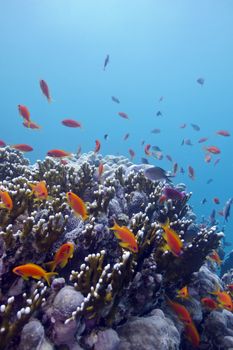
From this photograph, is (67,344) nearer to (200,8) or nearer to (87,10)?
(200,8)

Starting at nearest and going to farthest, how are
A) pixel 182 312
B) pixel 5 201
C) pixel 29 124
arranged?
pixel 5 201 < pixel 182 312 < pixel 29 124

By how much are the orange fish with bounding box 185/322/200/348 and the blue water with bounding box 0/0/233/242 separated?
1970 inches

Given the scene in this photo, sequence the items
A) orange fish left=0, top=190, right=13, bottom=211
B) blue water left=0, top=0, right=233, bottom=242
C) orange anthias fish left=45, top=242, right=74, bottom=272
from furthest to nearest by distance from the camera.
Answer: blue water left=0, top=0, right=233, bottom=242, orange fish left=0, top=190, right=13, bottom=211, orange anthias fish left=45, top=242, right=74, bottom=272

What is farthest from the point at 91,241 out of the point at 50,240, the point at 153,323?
the point at 153,323

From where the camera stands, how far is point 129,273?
170 inches

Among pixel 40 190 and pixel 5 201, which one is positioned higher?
pixel 40 190

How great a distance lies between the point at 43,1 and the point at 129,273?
102m

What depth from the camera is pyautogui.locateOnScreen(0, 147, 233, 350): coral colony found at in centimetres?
360

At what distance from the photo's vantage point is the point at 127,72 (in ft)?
504

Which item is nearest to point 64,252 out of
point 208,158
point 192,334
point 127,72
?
point 192,334

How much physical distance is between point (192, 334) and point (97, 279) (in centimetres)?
224

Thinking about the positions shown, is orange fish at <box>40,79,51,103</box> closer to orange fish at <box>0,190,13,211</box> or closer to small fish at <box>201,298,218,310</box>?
orange fish at <box>0,190,13,211</box>

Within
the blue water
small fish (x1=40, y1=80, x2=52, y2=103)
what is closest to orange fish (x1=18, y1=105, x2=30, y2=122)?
small fish (x1=40, y1=80, x2=52, y2=103)

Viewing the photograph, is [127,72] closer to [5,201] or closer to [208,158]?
[208,158]
